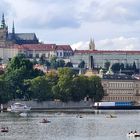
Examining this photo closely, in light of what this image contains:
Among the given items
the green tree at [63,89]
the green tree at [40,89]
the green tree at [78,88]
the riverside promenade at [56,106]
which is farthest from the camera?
the green tree at [78,88]

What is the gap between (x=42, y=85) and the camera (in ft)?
395

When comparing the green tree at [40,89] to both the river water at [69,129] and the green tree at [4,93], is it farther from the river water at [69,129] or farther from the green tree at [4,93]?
the river water at [69,129]

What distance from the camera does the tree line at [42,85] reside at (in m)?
120

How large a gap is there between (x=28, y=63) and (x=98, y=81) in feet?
32.1

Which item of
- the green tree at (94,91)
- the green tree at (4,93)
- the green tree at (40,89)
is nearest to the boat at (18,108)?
the green tree at (4,93)

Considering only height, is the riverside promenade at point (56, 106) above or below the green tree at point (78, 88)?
below

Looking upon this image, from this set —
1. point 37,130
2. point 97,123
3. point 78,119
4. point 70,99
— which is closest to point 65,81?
point 70,99

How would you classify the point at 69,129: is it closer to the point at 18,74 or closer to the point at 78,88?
the point at 78,88

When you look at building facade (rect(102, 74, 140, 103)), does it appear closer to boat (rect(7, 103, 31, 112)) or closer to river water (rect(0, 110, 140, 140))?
boat (rect(7, 103, 31, 112))

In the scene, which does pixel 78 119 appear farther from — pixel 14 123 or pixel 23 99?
pixel 23 99

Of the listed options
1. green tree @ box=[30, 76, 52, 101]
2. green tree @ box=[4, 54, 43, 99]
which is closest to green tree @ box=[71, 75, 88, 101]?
green tree @ box=[30, 76, 52, 101]

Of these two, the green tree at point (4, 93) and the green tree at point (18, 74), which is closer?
the green tree at point (4, 93)

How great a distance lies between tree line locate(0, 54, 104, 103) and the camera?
4744 inches

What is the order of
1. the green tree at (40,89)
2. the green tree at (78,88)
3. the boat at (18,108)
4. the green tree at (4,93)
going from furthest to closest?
the green tree at (78,88) < the green tree at (40,89) < the green tree at (4,93) < the boat at (18,108)
